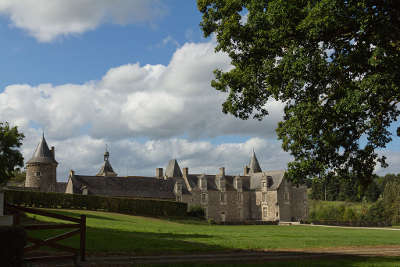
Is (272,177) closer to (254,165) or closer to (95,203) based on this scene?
(254,165)

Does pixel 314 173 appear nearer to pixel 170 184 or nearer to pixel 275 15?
pixel 275 15

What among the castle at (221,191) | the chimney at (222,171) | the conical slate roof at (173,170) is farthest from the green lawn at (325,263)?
the conical slate roof at (173,170)

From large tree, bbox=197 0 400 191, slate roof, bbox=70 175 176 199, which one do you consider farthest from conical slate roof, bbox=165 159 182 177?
large tree, bbox=197 0 400 191

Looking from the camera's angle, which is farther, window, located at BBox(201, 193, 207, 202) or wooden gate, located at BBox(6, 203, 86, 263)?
window, located at BBox(201, 193, 207, 202)

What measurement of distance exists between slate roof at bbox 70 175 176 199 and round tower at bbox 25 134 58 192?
11.3ft

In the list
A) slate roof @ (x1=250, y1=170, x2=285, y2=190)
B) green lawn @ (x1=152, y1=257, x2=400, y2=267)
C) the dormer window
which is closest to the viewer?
green lawn @ (x1=152, y1=257, x2=400, y2=267)

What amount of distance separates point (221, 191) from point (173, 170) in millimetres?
→ 10683

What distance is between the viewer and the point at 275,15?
12039 mm

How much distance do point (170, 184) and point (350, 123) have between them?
5469 cm

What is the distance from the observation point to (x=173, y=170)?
74.0m

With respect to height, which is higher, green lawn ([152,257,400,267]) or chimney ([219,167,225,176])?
chimney ([219,167,225,176])

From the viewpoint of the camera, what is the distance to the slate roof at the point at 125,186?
57.8 meters

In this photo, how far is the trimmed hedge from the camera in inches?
1714

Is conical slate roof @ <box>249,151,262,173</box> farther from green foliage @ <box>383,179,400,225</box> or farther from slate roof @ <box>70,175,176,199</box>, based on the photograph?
green foliage @ <box>383,179,400,225</box>
